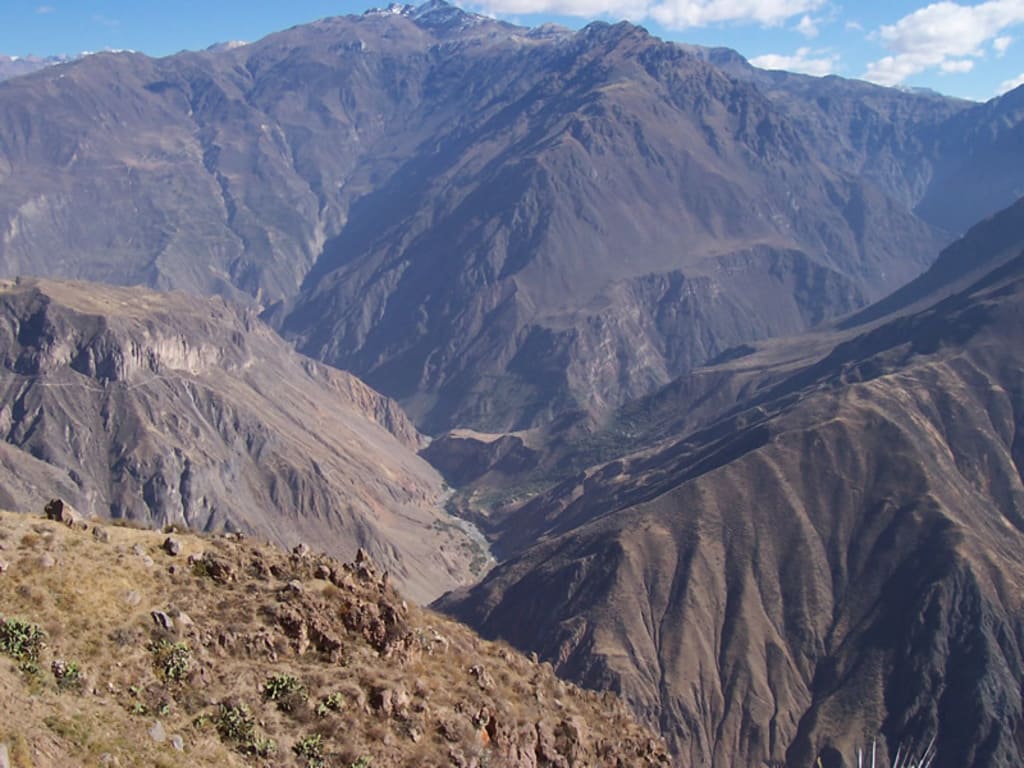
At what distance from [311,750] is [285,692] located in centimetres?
225

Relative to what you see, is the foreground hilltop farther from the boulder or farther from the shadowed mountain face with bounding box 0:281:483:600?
the shadowed mountain face with bounding box 0:281:483:600

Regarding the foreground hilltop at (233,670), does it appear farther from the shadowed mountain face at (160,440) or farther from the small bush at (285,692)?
the shadowed mountain face at (160,440)

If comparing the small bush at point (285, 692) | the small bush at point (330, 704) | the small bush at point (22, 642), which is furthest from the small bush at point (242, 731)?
the small bush at point (22, 642)

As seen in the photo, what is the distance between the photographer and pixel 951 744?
340ft

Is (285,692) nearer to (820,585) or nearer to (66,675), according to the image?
(66,675)

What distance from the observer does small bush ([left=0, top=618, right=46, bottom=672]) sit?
91.8 feet

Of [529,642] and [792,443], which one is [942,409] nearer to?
[792,443]

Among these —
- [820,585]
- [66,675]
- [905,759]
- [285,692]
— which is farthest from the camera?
[820,585]

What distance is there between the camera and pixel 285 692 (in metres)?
30.8

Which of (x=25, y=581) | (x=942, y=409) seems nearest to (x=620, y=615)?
(x=942, y=409)

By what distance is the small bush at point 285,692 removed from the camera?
30.5 meters

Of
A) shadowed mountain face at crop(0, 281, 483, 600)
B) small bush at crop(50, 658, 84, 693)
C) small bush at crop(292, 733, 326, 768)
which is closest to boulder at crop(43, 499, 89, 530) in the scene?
small bush at crop(50, 658, 84, 693)

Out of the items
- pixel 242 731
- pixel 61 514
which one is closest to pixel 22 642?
pixel 242 731

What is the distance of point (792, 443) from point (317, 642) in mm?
112288
